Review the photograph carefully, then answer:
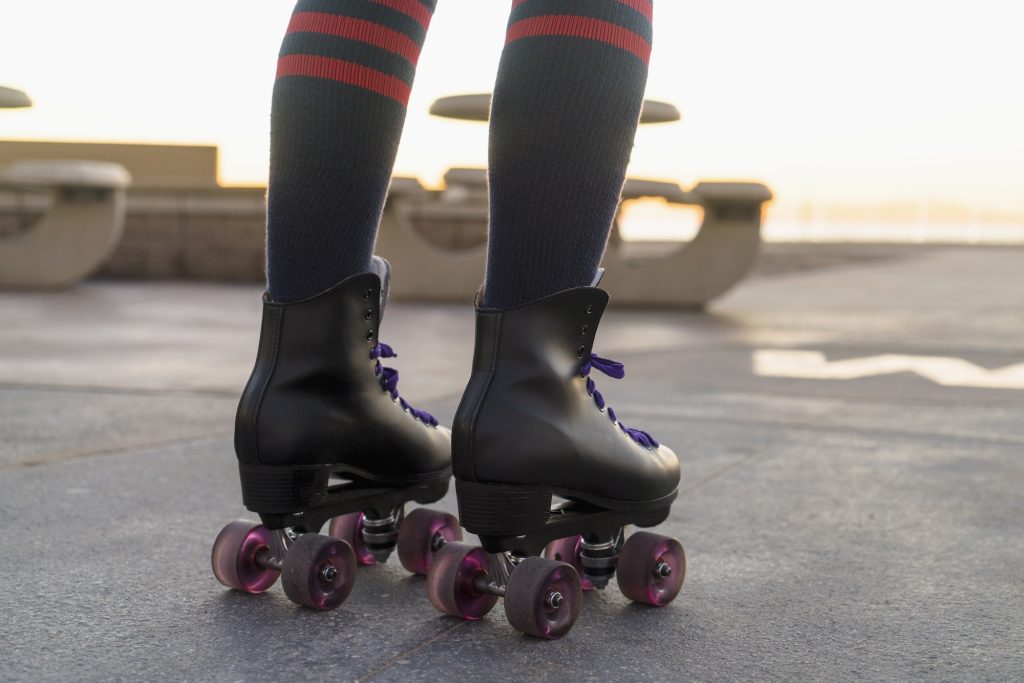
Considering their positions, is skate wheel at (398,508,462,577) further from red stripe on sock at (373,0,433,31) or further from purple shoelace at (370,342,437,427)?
red stripe on sock at (373,0,433,31)

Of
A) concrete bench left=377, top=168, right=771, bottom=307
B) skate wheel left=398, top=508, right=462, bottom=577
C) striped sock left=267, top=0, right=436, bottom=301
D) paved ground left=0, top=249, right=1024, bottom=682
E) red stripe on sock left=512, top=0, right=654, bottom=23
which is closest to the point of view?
paved ground left=0, top=249, right=1024, bottom=682

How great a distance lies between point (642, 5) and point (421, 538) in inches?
28.1

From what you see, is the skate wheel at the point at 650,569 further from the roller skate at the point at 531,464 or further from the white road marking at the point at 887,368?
the white road marking at the point at 887,368

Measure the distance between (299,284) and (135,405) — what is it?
1.98 m

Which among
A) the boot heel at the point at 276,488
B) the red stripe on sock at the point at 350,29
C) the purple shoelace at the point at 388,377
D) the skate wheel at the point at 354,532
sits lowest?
the skate wheel at the point at 354,532

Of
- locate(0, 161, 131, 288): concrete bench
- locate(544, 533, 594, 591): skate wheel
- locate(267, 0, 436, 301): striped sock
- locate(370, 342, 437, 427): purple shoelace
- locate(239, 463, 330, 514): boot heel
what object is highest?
locate(267, 0, 436, 301): striped sock

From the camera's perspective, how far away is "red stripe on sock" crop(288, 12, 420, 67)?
4.81 feet

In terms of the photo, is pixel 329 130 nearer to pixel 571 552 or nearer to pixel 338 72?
pixel 338 72

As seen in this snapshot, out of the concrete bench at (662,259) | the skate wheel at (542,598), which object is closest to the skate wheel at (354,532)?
the skate wheel at (542,598)

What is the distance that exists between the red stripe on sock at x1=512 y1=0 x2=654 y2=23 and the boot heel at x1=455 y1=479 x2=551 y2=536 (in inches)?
21.3

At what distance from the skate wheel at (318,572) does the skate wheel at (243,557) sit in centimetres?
8

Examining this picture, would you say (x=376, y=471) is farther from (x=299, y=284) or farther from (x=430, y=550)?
(x=299, y=284)

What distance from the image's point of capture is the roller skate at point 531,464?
1.31 m

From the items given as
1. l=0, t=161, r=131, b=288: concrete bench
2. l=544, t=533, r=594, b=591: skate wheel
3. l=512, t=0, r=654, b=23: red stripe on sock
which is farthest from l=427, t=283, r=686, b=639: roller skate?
l=0, t=161, r=131, b=288: concrete bench
